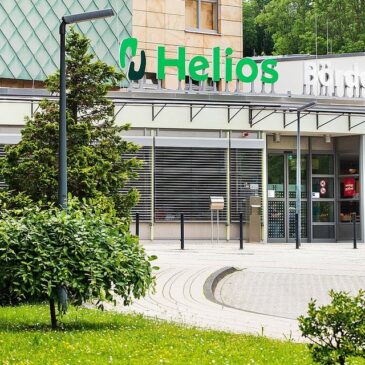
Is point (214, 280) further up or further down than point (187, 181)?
further down

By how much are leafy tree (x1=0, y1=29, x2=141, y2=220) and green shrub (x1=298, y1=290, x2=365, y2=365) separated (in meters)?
11.3

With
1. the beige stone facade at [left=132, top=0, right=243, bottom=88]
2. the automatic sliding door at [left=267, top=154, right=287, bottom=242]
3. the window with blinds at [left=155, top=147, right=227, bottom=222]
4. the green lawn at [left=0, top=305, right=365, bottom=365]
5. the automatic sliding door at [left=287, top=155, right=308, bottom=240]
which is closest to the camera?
the green lawn at [left=0, top=305, right=365, bottom=365]

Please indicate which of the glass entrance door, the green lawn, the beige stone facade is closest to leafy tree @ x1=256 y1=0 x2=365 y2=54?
the beige stone facade

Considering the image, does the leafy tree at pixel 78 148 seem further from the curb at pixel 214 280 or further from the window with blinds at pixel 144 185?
the window with blinds at pixel 144 185

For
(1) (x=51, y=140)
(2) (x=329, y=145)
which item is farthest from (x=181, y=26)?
(1) (x=51, y=140)

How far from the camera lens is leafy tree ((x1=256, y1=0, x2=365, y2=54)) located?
72688 millimetres

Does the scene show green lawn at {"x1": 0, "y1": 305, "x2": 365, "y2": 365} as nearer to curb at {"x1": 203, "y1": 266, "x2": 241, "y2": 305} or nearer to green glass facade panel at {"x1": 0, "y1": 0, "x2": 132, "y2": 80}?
curb at {"x1": 203, "y1": 266, "x2": 241, "y2": 305}

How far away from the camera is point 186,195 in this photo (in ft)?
125

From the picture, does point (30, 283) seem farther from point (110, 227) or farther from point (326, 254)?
point (326, 254)

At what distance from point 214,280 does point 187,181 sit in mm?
17472

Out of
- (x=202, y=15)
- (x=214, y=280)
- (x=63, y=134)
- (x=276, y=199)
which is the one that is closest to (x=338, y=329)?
(x=63, y=134)

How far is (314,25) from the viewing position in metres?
73.8

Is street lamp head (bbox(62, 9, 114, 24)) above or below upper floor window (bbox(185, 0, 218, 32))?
below

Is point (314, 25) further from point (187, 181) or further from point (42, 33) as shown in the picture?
point (187, 181)
